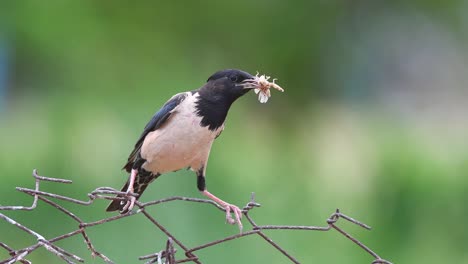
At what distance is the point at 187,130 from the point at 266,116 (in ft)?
6.49

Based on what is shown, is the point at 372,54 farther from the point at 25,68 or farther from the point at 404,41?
the point at 25,68

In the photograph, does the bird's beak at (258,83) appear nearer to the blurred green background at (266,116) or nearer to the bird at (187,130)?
the bird at (187,130)

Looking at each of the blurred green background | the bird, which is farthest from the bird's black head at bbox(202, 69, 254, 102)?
the blurred green background

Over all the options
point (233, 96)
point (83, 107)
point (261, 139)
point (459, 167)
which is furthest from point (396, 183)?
point (233, 96)

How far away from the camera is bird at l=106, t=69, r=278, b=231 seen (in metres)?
1.64

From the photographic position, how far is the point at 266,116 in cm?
363

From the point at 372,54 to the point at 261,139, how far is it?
1302 mm

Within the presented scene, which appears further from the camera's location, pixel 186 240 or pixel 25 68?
pixel 25 68

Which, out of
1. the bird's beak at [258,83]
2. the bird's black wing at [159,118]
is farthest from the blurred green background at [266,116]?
the bird's beak at [258,83]

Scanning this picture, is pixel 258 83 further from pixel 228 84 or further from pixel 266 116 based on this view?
pixel 266 116

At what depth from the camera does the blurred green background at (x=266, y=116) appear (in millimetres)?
2494

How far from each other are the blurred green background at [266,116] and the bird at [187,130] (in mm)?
559

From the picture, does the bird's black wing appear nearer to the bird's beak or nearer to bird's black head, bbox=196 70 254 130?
bird's black head, bbox=196 70 254 130

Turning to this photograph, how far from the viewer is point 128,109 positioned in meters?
2.87
